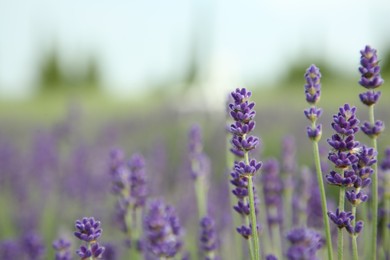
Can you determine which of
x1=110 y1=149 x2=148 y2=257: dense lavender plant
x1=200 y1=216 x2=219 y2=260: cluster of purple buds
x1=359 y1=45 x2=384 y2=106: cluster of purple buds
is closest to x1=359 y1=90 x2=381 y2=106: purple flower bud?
x1=359 y1=45 x2=384 y2=106: cluster of purple buds

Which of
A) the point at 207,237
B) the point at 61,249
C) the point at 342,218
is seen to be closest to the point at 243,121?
the point at 342,218

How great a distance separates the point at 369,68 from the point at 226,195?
273 cm

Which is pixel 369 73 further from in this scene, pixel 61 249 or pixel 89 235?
pixel 61 249

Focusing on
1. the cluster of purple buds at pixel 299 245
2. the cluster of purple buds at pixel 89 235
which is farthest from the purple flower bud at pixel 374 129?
the cluster of purple buds at pixel 89 235

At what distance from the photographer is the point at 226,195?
169 inches

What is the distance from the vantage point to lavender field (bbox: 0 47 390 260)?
1.56 meters

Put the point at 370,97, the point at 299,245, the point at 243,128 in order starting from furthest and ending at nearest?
the point at 370,97
the point at 243,128
the point at 299,245

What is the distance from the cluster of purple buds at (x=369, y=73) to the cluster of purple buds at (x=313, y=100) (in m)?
0.13

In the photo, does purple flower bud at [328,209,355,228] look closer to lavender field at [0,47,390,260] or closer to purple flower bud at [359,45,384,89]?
lavender field at [0,47,390,260]

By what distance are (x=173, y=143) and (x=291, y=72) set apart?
34.2 metres

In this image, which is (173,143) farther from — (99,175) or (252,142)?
(252,142)

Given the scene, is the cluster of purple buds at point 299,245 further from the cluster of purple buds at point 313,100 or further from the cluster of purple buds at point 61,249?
the cluster of purple buds at point 61,249

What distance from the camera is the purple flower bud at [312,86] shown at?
1607 mm

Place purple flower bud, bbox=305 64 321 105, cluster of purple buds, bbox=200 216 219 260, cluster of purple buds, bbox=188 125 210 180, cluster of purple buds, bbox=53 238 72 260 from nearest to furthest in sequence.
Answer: purple flower bud, bbox=305 64 321 105, cluster of purple buds, bbox=53 238 72 260, cluster of purple buds, bbox=200 216 219 260, cluster of purple buds, bbox=188 125 210 180
